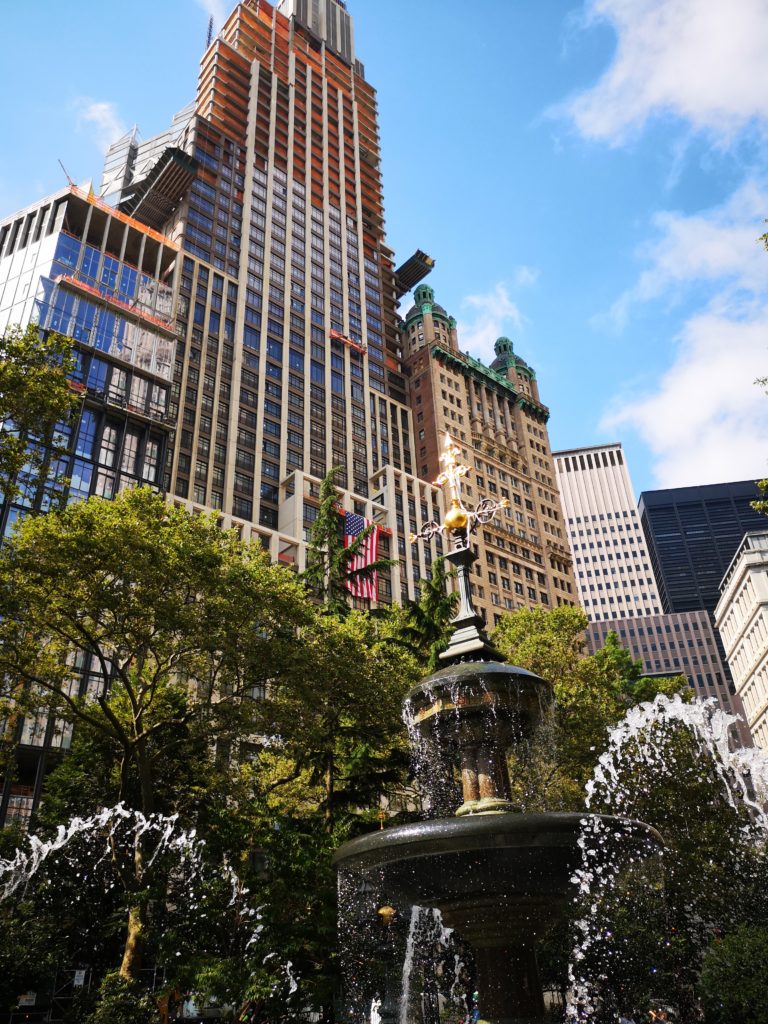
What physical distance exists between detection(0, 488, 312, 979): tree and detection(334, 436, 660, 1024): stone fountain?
29.1ft

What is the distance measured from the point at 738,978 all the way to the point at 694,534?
184484 millimetres

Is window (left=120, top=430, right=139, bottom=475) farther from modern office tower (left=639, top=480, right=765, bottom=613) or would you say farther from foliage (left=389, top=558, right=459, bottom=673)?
modern office tower (left=639, top=480, right=765, bottom=613)

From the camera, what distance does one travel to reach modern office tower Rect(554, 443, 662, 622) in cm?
15388

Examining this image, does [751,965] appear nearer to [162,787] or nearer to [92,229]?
[162,787]

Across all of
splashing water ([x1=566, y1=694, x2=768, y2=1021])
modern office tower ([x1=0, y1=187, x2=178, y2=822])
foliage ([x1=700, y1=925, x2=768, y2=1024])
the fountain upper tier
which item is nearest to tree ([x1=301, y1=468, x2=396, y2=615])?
splashing water ([x1=566, y1=694, x2=768, y2=1021])

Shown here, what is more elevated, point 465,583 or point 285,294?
point 285,294

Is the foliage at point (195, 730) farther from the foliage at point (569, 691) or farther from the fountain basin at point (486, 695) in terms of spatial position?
the fountain basin at point (486, 695)

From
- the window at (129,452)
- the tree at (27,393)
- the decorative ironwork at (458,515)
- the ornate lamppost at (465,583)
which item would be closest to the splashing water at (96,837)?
the tree at (27,393)

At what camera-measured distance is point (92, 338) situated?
182ft

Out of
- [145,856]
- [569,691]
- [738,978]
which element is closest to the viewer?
[738,978]

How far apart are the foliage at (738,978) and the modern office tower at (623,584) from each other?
103449 millimetres

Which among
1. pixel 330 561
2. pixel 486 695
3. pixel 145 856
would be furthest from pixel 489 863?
pixel 330 561

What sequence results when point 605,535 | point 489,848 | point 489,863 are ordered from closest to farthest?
1. point 489,848
2. point 489,863
3. point 605,535

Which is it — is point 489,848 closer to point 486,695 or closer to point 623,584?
point 486,695
